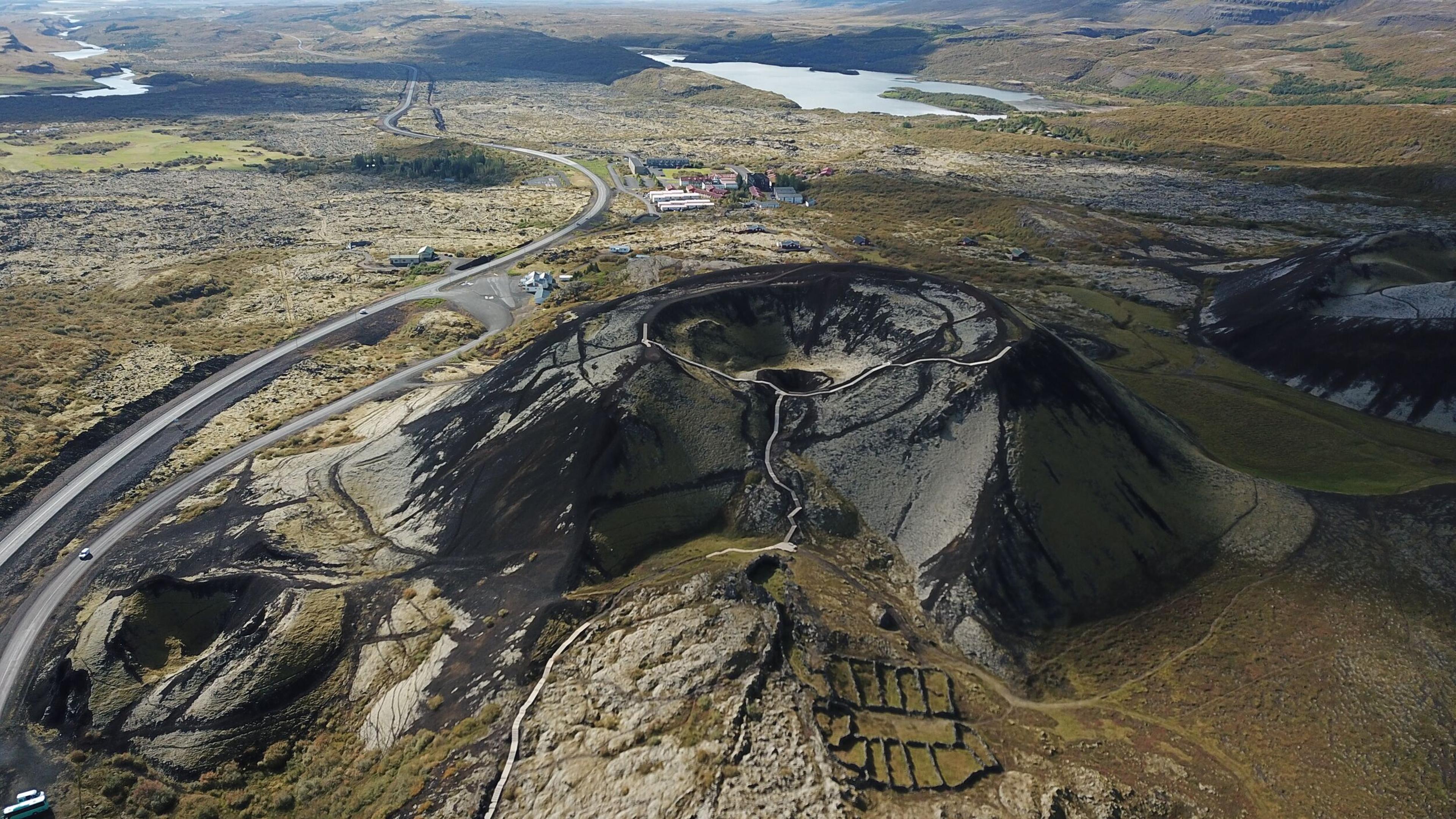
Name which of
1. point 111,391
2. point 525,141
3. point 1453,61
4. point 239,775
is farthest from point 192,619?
point 1453,61

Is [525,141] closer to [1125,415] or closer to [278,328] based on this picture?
[278,328]

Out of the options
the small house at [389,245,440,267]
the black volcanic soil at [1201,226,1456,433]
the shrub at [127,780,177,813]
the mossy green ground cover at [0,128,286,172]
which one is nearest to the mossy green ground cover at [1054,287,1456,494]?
the black volcanic soil at [1201,226,1456,433]

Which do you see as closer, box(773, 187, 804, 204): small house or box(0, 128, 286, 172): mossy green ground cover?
box(773, 187, 804, 204): small house

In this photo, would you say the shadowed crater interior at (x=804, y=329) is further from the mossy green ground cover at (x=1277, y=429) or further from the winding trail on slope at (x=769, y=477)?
the mossy green ground cover at (x=1277, y=429)

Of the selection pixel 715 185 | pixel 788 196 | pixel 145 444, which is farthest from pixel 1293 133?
pixel 145 444

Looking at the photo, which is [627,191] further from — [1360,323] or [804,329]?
[1360,323]

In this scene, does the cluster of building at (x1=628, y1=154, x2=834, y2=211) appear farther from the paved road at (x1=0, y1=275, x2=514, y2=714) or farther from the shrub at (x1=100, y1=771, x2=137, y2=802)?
the shrub at (x1=100, y1=771, x2=137, y2=802)
